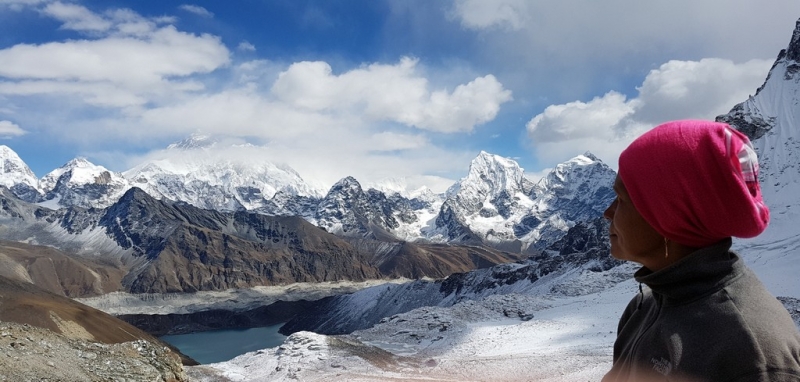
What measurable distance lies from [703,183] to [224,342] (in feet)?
508

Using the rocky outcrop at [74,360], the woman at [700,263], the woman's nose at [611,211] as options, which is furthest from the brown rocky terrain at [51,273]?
the woman at [700,263]

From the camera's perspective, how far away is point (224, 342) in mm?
143500

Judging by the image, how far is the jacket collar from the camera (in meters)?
1.98

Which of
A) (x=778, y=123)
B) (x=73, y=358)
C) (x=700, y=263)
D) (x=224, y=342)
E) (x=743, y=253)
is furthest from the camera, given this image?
(x=224, y=342)

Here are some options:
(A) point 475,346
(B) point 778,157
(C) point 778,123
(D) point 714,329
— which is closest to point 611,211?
(D) point 714,329

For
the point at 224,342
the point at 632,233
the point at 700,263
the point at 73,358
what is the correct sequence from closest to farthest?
1. the point at 700,263
2. the point at 632,233
3. the point at 73,358
4. the point at 224,342

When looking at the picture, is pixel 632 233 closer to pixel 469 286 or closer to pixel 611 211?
pixel 611 211

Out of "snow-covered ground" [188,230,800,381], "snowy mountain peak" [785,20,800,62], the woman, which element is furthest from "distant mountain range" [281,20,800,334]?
the woman

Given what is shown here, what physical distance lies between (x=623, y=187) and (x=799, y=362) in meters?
0.87

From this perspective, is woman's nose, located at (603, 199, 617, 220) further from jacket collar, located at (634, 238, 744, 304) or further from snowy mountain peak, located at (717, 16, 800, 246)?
snowy mountain peak, located at (717, 16, 800, 246)

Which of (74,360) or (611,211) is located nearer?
(611,211)

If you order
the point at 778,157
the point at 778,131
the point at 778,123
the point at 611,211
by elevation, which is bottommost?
the point at 611,211

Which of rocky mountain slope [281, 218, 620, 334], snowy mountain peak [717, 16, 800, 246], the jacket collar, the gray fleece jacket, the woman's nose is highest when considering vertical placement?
snowy mountain peak [717, 16, 800, 246]

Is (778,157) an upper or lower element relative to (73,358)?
upper
